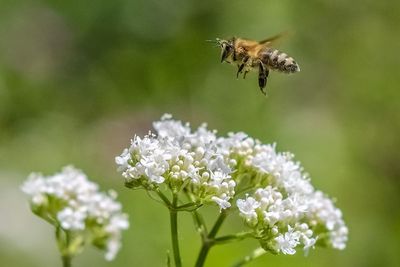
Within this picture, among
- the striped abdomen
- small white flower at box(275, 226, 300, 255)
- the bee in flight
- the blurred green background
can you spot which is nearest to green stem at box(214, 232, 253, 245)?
small white flower at box(275, 226, 300, 255)

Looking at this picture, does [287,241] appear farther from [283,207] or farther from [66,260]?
[66,260]

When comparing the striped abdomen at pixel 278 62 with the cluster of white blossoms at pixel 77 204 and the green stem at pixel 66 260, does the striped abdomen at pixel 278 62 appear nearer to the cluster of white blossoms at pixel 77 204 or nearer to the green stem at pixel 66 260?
the cluster of white blossoms at pixel 77 204

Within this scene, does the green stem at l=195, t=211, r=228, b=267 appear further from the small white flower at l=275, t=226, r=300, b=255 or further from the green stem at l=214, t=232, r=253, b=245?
the small white flower at l=275, t=226, r=300, b=255

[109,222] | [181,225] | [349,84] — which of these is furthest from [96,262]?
[349,84]

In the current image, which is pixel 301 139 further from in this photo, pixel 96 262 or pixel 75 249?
pixel 75 249

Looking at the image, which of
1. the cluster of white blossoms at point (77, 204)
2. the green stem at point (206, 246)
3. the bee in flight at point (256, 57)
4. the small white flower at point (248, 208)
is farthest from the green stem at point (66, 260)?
the bee in flight at point (256, 57)

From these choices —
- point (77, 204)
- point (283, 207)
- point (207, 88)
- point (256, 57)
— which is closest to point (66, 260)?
point (77, 204)
